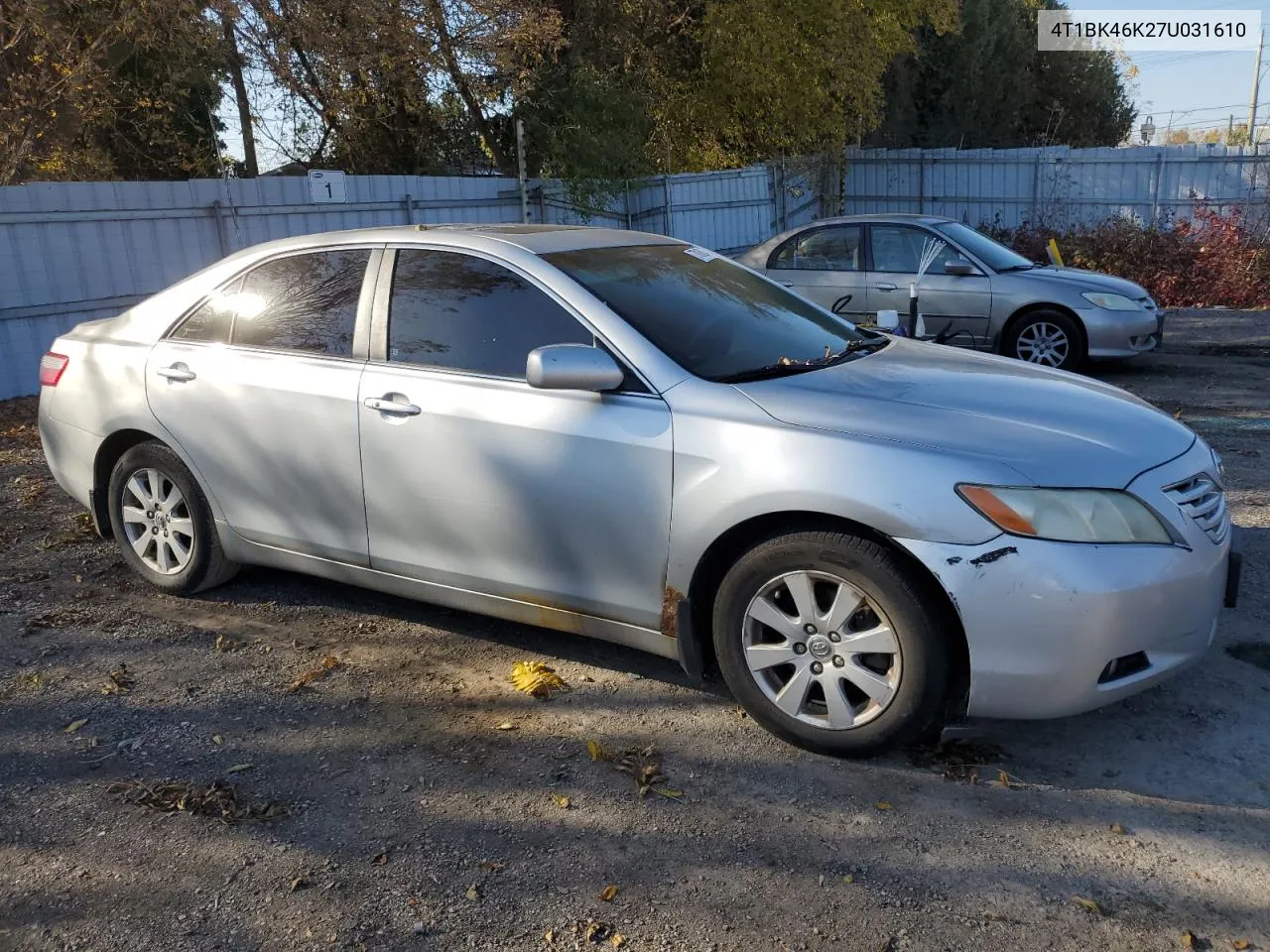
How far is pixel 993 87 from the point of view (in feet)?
97.2

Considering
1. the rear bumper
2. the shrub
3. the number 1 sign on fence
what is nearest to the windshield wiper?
the rear bumper

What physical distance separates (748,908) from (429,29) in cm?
1414

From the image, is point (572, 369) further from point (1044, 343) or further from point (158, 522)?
point (1044, 343)

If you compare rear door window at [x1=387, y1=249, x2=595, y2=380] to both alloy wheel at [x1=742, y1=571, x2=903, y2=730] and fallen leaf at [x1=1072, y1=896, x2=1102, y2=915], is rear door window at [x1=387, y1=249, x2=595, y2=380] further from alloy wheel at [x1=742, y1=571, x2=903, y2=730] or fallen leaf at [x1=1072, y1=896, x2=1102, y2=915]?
fallen leaf at [x1=1072, y1=896, x2=1102, y2=915]

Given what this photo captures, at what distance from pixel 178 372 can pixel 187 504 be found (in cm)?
58

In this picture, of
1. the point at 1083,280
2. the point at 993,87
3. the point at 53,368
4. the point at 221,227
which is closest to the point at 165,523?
the point at 53,368

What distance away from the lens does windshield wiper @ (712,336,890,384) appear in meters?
3.73

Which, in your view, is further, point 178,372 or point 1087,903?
point 178,372

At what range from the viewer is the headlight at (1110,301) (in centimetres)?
948

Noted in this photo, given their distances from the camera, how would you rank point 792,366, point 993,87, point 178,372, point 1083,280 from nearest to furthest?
point 792,366, point 178,372, point 1083,280, point 993,87

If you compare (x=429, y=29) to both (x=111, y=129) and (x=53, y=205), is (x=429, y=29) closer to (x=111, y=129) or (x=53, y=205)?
(x=111, y=129)

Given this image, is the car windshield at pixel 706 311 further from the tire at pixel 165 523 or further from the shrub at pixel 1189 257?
the shrub at pixel 1189 257

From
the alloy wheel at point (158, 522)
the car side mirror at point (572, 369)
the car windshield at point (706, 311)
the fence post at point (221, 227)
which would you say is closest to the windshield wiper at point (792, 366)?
the car windshield at point (706, 311)

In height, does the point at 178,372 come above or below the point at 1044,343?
above
